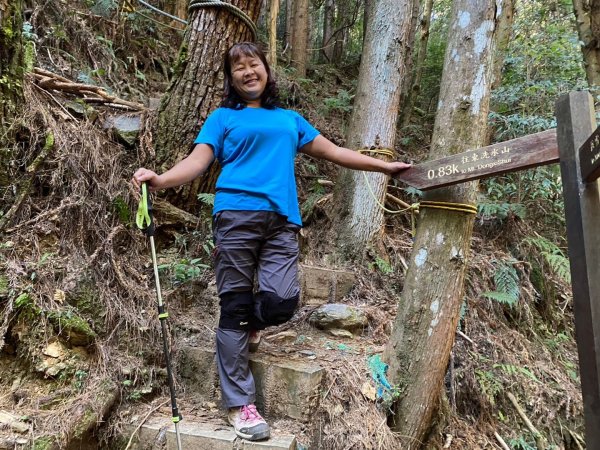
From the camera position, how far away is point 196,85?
4.23 m

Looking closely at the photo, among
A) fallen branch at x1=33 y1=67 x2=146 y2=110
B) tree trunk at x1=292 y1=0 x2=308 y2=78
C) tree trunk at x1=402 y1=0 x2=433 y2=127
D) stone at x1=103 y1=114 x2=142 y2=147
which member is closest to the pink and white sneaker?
stone at x1=103 y1=114 x2=142 y2=147

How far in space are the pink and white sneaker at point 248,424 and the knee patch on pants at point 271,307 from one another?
21.3 inches

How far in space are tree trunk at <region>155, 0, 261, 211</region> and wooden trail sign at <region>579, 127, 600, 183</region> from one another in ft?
10.5

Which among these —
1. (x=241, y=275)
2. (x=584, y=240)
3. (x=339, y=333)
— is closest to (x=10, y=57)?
(x=241, y=275)

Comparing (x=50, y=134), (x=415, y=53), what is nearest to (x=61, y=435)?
(x=50, y=134)

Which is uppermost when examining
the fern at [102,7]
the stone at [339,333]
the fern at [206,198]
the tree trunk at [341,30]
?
the tree trunk at [341,30]

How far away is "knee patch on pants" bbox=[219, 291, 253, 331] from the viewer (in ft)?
8.84

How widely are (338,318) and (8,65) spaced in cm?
320

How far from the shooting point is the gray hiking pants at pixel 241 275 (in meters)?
2.66

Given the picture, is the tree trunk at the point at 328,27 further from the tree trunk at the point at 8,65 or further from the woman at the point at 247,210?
the woman at the point at 247,210

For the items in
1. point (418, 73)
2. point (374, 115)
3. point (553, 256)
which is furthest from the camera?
point (418, 73)

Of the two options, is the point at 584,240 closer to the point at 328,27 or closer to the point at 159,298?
the point at 159,298

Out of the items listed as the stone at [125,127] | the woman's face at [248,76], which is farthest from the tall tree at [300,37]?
the woman's face at [248,76]

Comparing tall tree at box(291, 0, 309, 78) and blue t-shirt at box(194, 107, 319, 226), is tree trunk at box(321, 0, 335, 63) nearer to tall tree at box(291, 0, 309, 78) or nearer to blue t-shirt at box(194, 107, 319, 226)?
tall tree at box(291, 0, 309, 78)
